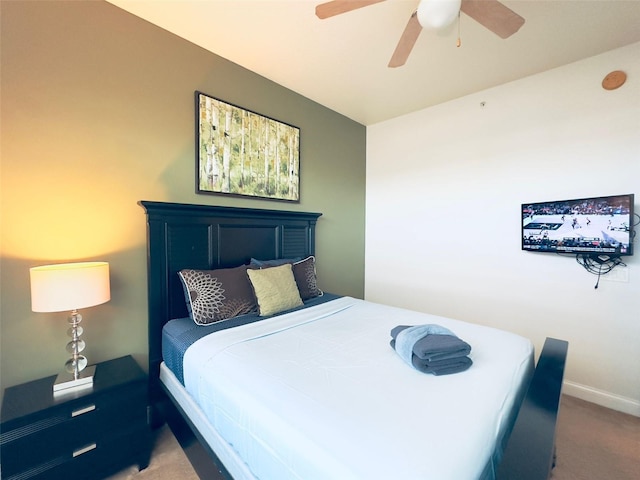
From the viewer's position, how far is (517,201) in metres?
2.66

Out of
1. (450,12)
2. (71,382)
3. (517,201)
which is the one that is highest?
(450,12)

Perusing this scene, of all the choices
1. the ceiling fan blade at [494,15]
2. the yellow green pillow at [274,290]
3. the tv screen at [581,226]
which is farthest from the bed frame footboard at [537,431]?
the ceiling fan blade at [494,15]

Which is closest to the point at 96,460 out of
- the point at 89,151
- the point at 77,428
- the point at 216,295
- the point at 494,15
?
the point at 77,428

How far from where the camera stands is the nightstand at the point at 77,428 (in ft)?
4.11

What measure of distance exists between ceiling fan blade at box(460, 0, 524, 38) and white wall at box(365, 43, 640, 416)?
4.53 feet

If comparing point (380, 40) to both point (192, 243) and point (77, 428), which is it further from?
point (77, 428)

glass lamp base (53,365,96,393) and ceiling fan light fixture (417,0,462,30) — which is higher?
ceiling fan light fixture (417,0,462,30)

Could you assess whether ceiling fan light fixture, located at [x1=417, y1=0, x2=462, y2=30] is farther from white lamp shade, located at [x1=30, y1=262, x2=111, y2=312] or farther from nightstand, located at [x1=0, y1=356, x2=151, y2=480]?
nightstand, located at [x1=0, y1=356, x2=151, y2=480]

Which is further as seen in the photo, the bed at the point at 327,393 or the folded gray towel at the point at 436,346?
the folded gray towel at the point at 436,346

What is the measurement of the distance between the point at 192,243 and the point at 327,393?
63.5 inches

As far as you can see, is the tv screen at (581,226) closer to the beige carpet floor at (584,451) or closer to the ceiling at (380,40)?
the ceiling at (380,40)

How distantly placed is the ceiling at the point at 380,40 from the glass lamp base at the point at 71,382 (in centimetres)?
236

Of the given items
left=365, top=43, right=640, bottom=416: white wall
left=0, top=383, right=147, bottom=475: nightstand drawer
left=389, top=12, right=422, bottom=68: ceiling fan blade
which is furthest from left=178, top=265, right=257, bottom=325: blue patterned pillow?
left=365, top=43, right=640, bottom=416: white wall

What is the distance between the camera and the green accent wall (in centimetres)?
154
